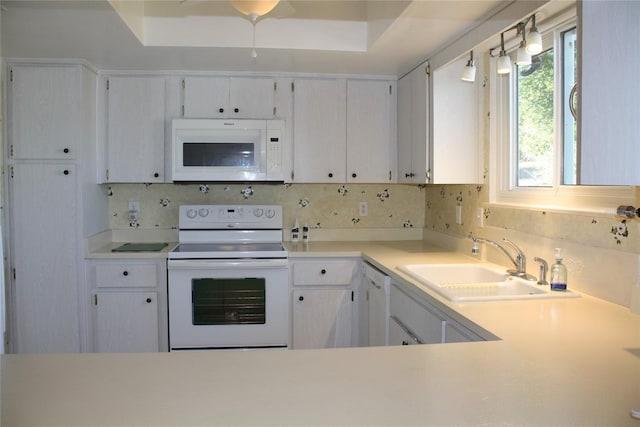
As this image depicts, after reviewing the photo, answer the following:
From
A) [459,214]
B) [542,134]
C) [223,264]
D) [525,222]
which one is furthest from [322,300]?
Result: [542,134]

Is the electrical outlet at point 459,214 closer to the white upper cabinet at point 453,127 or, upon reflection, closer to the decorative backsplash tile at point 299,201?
the white upper cabinet at point 453,127

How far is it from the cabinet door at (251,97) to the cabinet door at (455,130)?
44.2 inches

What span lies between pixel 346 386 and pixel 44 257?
8.75 feet

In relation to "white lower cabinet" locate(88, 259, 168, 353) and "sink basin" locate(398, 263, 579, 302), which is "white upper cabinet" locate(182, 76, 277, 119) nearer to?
"white lower cabinet" locate(88, 259, 168, 353)

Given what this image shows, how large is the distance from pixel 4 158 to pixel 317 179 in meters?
1.91

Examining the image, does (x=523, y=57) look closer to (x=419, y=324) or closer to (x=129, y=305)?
(x=419, y=324)

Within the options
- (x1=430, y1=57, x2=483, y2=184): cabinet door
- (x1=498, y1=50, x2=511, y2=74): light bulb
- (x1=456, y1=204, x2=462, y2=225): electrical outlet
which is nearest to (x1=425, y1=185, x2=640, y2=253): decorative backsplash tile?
(x1=456, y1=204, x2=462, y2=225): electrical outlet

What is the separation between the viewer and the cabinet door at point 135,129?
3348 millimetres

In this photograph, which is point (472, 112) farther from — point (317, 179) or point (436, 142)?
point (317, 179)

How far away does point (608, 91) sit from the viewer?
116 cm

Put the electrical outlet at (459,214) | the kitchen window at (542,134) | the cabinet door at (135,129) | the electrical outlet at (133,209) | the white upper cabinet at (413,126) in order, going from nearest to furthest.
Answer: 1. the kitchen window at (542,134)
2. the white upper cabinet at (413,126)
3. the electrical outlet at (459,214)
4. the cabinet door at (135,129)
5. the electrical outlet at (133,209)

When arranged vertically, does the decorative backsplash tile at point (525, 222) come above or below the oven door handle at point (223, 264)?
above

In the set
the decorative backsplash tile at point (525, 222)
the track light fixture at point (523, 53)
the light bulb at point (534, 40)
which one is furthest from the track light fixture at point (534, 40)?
the decorative backsplash tile at point (525, 222)

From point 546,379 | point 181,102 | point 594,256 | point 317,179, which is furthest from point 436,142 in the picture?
point 546,379
